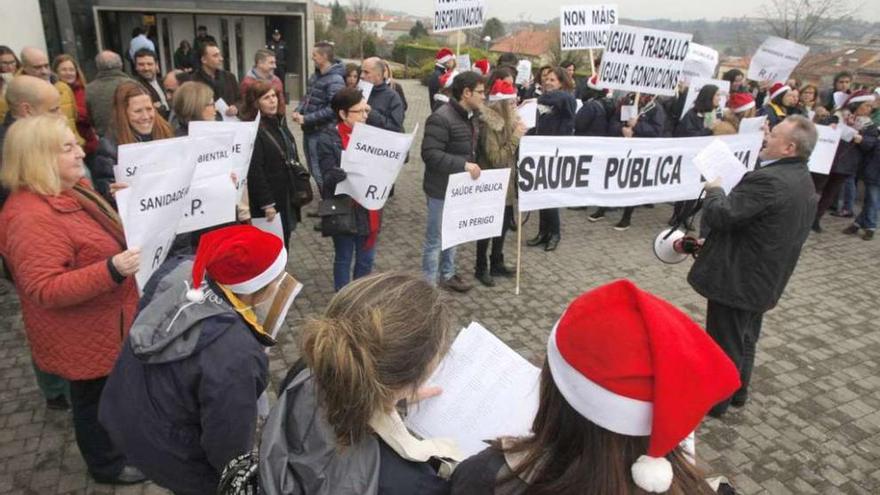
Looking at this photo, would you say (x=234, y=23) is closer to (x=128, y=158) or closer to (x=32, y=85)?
(x=32, y=85)

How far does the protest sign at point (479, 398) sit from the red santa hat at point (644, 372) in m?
0.74

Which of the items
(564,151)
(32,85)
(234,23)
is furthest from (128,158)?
(234,23)

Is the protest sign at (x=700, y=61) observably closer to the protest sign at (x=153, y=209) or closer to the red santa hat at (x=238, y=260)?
the protest sign at (x=153, y=209)

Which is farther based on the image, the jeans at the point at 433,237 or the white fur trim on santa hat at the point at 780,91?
the white fur trim on santa hat at the point at 780,91

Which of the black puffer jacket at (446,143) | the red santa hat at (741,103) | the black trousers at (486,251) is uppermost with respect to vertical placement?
the red santa hat at (741,103)

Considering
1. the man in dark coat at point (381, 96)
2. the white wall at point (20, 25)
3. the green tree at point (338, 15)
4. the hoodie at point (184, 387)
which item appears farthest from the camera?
the green tree at point (338, 15)

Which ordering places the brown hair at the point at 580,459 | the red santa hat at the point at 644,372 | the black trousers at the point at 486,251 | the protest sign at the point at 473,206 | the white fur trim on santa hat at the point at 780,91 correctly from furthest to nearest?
the white fur trim on santa hat at the point at 780,91, the black trousers at the point at 486,251, the protest sign at the point at 473,206, the brown hair at the point at 580,459, the red santa hat at the point at 644,372

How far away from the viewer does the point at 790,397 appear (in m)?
4.50

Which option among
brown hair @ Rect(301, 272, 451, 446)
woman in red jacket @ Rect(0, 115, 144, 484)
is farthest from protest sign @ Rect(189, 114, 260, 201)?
brown hair @ Rect(301, 272, 451, 446)

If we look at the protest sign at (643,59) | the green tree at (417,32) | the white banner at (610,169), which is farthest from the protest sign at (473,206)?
the green tree at (417,32)

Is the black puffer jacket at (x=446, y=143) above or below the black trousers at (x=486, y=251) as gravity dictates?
above

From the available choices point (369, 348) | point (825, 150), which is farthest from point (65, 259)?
point (825, 150)

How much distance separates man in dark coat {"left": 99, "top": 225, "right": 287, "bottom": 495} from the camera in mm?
1807

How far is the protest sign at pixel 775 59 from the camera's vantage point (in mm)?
9125
